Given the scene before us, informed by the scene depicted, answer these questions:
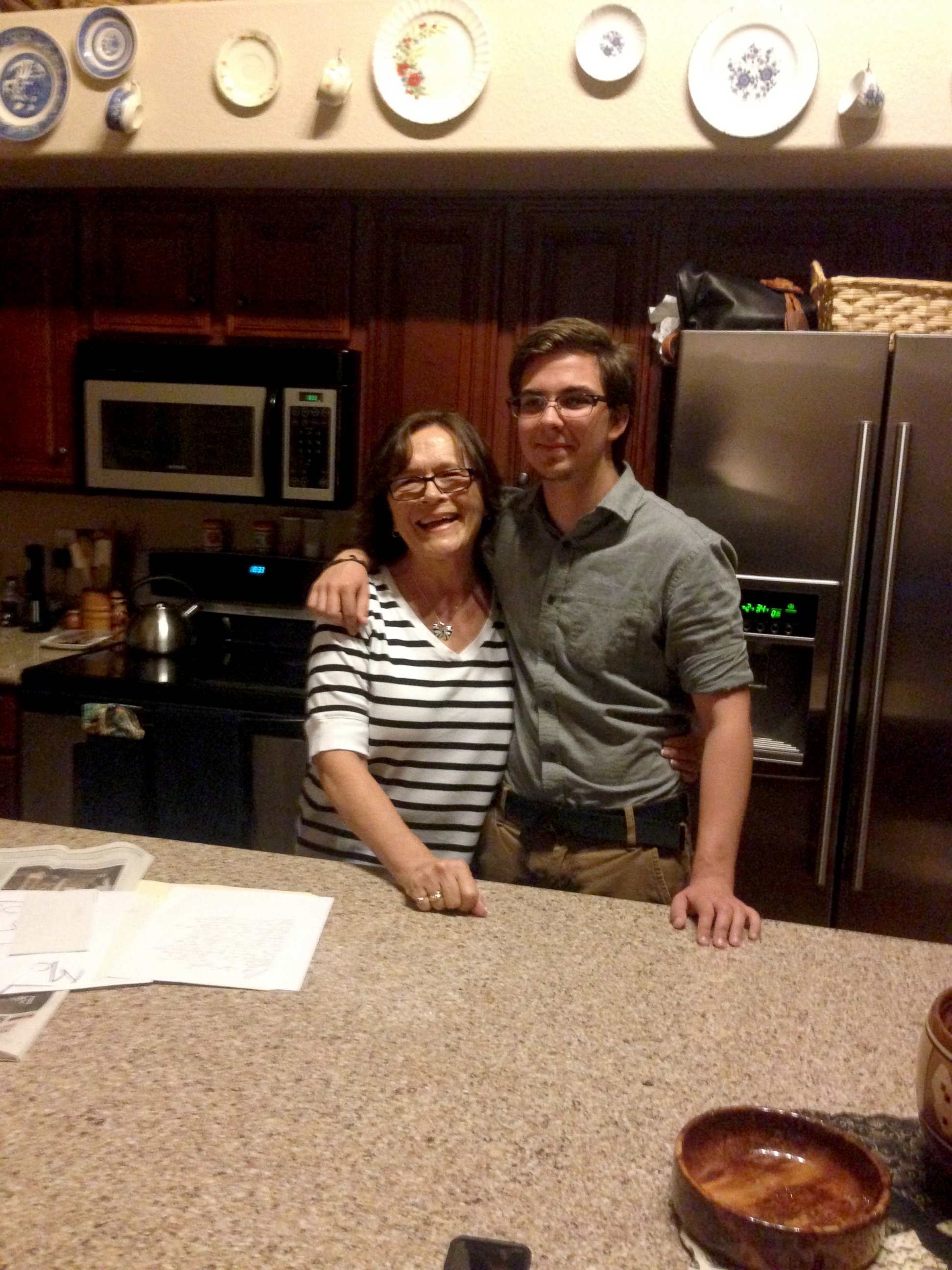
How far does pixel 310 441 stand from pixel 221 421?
0.29 metres

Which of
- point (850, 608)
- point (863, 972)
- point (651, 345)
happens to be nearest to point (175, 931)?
point (863, 972)

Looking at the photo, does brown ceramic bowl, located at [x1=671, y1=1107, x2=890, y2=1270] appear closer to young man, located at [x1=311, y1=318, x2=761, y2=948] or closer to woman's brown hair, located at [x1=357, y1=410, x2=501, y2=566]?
young man, located at [x1=311, y1=318, x2=761, y2=948]

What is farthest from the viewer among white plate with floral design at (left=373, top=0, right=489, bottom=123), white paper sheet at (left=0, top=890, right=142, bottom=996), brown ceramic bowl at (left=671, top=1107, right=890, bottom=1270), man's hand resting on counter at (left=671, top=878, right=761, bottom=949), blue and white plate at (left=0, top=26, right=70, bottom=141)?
blue and white plate at (left=0, top=26, right=70, bottom=141)

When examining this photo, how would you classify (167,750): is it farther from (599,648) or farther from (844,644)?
(844,644)

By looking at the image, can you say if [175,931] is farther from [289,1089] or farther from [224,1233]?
[224,1233]

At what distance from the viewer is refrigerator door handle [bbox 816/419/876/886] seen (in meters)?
2.13

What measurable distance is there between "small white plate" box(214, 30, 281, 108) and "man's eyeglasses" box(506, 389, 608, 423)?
58.0 inches

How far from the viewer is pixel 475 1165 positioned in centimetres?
77

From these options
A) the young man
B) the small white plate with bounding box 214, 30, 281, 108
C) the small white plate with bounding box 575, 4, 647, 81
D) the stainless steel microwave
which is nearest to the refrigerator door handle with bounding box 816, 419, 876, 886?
the young man

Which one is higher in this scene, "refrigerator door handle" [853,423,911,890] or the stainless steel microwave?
the stainless steel microwave

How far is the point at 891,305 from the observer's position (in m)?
2.13

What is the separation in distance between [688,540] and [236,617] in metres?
1.79

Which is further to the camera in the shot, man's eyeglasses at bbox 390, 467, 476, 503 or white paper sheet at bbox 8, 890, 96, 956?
man's eyeglasses at bbox 390, 467, 476, 503

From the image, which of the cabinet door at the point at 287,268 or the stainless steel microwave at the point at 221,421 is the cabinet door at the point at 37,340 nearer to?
the stainless steel microwave at the point at 221,421
